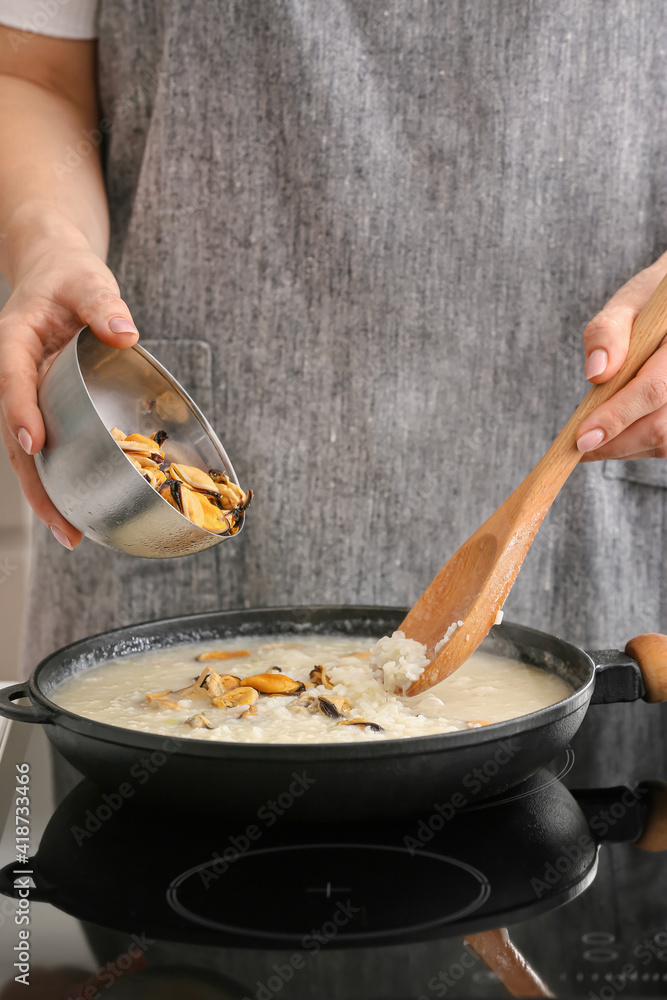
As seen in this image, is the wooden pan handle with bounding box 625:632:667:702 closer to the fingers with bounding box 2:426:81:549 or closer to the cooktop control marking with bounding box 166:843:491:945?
the cooktop control marking with bounding box 166:843:491:945

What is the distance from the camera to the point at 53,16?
1410 millimetres

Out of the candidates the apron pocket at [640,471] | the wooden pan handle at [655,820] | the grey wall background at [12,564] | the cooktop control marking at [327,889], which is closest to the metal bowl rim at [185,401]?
the cooktop control marking at [327,889]

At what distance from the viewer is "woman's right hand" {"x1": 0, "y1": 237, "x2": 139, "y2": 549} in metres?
0.99

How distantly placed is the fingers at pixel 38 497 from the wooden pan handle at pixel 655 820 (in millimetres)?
631

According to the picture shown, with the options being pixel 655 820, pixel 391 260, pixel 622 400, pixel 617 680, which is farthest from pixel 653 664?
pixel 391 260

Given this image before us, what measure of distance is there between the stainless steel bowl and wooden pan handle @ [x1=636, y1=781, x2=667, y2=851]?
→ 49cm

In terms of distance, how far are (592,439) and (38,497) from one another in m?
0.61

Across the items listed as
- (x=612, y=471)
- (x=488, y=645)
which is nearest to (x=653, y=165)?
(x=612, y=471)

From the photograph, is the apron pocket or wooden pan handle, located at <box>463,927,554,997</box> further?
the apron pocket

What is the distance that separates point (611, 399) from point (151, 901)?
70cm

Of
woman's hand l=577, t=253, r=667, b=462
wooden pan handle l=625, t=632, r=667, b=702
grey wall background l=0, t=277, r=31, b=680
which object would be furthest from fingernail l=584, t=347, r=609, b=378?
grey wall background l=0, t=277, r=31, b=680

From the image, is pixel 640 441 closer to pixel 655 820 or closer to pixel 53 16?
pixel 655 820

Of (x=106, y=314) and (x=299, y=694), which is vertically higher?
(x=106, y=314)

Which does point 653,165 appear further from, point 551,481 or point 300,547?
point 300,547
